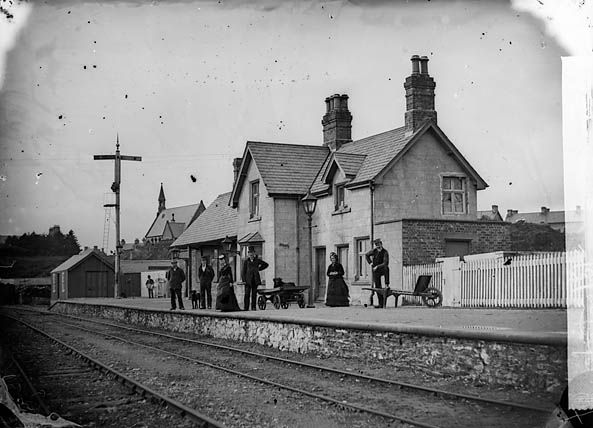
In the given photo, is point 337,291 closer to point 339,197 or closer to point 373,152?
point 339,197

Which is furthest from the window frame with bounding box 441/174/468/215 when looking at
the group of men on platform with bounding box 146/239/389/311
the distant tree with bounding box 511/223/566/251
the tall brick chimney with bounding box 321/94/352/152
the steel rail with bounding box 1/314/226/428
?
the steel rail with bounding box 1/314/226/428

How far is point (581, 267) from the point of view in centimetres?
575

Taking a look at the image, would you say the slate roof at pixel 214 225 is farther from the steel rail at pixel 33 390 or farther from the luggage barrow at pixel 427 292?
the steel rail at pixel 33 390

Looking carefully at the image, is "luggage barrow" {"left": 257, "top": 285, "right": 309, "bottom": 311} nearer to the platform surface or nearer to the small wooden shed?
the platform surface

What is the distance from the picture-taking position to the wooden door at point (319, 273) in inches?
864

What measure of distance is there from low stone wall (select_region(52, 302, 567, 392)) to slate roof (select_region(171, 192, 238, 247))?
1111cm

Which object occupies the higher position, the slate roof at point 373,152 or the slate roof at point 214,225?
the slate roof at point 373,152

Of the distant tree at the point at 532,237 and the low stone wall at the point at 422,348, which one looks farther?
the distant tree at the point at 532,237

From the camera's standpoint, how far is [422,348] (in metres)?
9.29

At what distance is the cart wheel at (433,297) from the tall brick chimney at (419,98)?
20.1 feet

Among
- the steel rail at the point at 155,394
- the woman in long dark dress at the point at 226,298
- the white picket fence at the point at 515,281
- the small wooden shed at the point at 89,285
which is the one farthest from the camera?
the small wooden shed at the point at 89,285

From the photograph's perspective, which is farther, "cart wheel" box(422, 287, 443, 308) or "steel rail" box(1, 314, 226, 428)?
"cart wheel" box(422, 287, 443, 308)

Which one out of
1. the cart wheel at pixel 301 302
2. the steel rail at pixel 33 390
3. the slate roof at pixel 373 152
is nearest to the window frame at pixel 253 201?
the slate roof at pixel 373 152

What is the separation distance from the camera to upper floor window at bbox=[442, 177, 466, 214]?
65.4 feet
